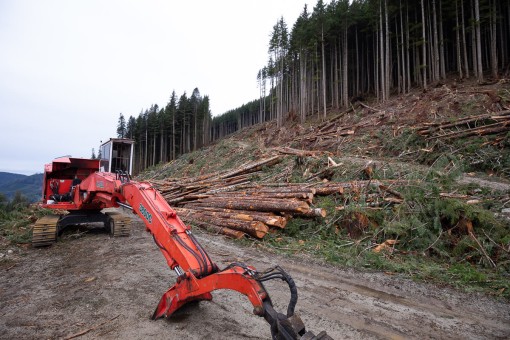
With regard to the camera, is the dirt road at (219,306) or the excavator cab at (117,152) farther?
the excavator cab at (117,152)

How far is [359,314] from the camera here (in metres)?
3.69

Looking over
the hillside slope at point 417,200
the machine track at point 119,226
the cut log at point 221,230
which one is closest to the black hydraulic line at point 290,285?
the hillside slope at point 417,200

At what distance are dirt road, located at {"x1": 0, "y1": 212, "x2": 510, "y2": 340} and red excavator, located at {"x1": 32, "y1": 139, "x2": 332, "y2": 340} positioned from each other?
1.33ft

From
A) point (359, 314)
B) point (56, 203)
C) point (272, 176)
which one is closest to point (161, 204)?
point (359, 314)

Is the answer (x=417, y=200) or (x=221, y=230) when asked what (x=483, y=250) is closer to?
(x=417, y=200)

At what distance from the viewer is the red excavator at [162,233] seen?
2.24m

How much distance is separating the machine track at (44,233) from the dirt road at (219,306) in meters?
1.14

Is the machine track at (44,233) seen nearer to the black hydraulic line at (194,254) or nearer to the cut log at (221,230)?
the cut log at (221,230)

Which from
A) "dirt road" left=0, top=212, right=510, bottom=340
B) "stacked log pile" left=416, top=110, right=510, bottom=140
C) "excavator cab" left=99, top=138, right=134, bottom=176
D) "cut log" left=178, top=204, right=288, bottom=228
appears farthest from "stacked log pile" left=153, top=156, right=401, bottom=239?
"stacked log pile" left=416, top=110, right=510, bottom=140

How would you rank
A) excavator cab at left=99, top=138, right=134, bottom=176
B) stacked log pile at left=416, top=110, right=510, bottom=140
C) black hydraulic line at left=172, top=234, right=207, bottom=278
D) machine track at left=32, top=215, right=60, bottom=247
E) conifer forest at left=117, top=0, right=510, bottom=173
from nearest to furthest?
black hydraulic line at left=172, top=234, right=207, bottom=278 → machine track at left=32, top=215, right=60, bottom=247 → excavator cab at left=99, top=138, right=134, bottom=176 → stacked log pile at left=416, top=110, right=510, bottom=140 → conifer forest at left=117, top=0, right=510, bottom=173

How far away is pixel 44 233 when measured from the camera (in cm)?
696

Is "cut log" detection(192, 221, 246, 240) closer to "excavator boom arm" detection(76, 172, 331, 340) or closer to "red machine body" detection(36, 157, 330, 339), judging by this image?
"red machine body" detection(36, 157, 330, 339)

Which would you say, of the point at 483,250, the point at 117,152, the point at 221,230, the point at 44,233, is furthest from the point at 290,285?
the point at 117,152

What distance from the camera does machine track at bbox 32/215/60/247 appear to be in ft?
22.6
